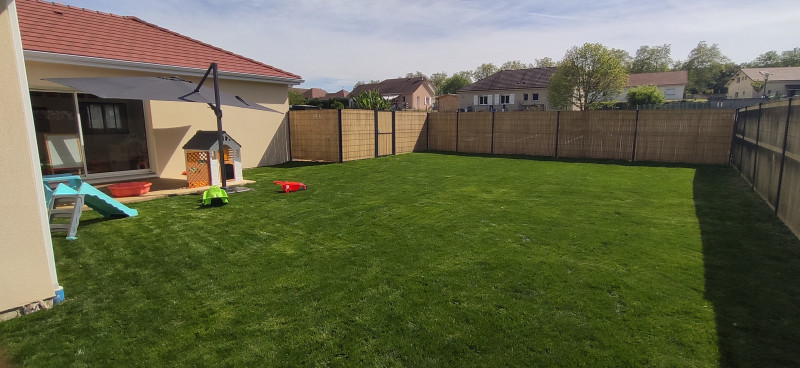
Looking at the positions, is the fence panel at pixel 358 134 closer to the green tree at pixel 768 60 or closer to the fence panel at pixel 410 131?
the fence panel at pixel 410 131

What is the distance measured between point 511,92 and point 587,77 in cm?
1226

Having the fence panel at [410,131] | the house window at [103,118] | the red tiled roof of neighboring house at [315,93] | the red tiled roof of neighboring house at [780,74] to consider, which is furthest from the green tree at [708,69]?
the house window at [103,118]

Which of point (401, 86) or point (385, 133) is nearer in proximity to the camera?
point (385, 133)

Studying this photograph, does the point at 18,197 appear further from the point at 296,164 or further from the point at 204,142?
the point at 296,164

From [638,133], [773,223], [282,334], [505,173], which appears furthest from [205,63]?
[638,133]

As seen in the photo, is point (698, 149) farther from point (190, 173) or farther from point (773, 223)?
point (190, 173)

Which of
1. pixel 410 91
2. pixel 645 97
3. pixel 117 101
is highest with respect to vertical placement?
pixel 410 91

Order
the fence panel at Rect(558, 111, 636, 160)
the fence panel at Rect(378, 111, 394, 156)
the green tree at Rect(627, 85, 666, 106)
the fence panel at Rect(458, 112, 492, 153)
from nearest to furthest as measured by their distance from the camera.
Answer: the fence panel at Rect(558, 111, 636, 160)
the fence panel at Rect(378, 111, 394, 156)
the fence panel at Rect(458, 112, 492, 153)
the green tree at Rect(627, 85, 666, 106)

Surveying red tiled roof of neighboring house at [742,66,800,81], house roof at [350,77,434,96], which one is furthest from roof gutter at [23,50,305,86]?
red tiled roof of neighboring house at [742,66,800,81]

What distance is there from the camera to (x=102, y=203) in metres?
5.82

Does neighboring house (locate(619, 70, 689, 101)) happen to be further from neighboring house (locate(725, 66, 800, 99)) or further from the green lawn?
the green lawn

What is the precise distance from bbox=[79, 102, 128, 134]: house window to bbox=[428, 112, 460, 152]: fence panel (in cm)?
1201

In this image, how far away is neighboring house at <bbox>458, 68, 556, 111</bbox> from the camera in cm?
4612

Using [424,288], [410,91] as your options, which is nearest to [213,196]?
[424,288]
